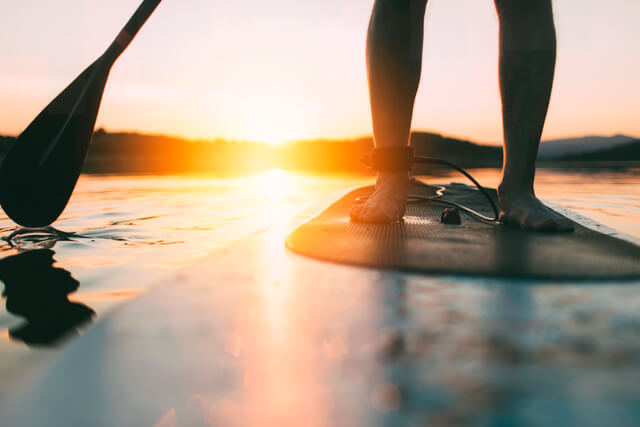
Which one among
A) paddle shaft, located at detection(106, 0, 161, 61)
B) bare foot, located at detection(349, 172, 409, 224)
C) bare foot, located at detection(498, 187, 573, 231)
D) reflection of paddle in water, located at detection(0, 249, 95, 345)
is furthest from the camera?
paddle shaft, located at detection(106, 0, 161, 61)

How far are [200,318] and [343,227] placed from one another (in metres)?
0.74

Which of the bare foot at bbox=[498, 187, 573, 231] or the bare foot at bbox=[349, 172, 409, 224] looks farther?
the bare foot at bbox=[349, 172, 409, 224]

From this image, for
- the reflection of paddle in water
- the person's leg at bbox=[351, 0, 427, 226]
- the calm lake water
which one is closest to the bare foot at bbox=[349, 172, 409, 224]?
the person's leg at bbox=[351, 0, 427, 226]

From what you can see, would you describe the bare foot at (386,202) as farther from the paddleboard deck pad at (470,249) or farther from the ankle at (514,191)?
the ankle at (514,191)

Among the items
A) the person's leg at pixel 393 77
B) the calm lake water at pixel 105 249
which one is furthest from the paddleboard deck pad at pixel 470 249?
the calm lake water at pixel 105 249

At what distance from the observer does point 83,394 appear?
1.28 feet

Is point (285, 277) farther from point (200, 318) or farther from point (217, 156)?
point (217, 156)

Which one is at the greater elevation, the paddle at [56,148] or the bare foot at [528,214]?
the paddle at [56,148]

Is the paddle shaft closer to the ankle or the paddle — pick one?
the paddle

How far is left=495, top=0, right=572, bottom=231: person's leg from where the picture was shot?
A: 1416 mm

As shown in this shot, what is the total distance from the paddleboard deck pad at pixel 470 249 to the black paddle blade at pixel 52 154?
95cm

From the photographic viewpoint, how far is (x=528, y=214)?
1287 millimetres

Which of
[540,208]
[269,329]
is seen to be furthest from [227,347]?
[540,208]

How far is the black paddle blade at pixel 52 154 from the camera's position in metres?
1.54
